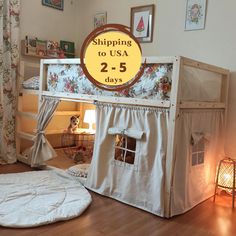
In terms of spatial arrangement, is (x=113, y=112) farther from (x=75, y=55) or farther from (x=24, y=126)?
(x=75, y=55)

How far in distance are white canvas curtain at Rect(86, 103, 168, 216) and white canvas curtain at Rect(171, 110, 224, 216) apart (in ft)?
0.47

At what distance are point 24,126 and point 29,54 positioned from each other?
98 cm

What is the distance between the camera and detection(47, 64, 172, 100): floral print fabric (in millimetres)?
2301

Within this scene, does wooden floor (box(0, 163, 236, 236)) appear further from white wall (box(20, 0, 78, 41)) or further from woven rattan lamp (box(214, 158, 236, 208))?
white wall (box(20, 0, 78, 41))

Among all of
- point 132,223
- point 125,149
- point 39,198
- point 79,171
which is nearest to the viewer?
point 132,223

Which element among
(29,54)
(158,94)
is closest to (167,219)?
(158,94)

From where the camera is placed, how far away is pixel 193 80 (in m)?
2.47

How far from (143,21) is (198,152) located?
1.87 m

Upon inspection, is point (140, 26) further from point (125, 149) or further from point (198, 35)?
point (125, 149)

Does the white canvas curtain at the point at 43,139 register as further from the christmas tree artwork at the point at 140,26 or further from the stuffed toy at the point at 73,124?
the christmas tree artwork at the point at 140,26

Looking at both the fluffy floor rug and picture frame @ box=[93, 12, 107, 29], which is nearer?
the fluffy floor rug

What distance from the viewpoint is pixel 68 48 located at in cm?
432

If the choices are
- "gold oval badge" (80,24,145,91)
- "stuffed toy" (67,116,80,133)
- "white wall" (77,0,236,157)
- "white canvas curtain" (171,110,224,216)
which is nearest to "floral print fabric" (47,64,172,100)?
"white canvas curtain" (171,110,224,216)

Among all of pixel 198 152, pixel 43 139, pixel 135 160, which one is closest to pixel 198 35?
pixel 198 152
